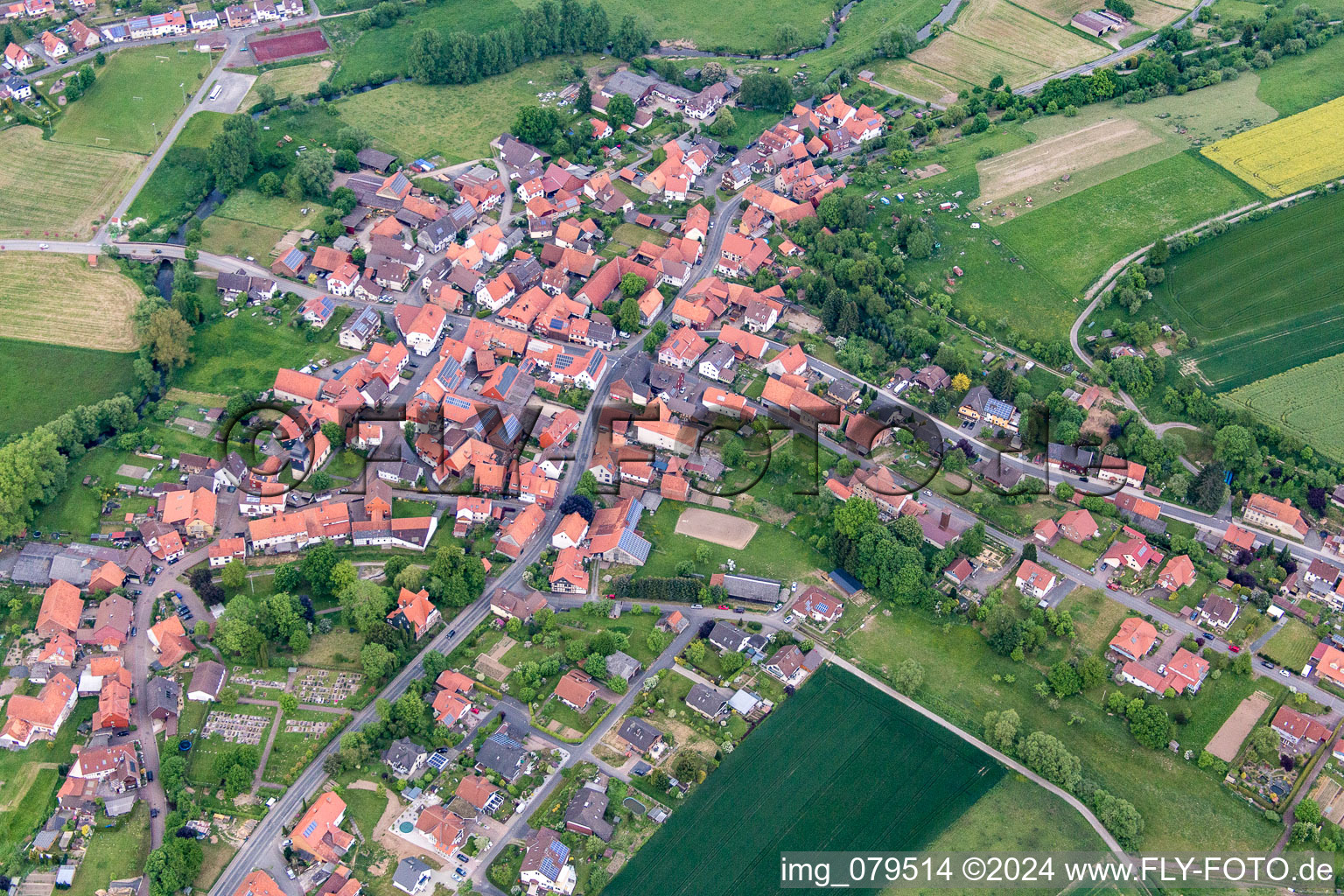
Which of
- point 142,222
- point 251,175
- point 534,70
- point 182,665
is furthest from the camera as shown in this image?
point 534,70

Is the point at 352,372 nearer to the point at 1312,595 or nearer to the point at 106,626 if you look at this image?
the point at 106,626

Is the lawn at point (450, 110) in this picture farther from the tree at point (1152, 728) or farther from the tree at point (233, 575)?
the tree at point (1152, 728)

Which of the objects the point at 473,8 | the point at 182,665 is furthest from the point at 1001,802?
the point at 473,8

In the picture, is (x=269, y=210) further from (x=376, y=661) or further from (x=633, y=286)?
(x=376, y=661)

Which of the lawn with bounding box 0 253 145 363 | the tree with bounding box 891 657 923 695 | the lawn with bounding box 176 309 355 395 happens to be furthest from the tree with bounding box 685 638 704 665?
the lawn with bounding box 0 253 145 363

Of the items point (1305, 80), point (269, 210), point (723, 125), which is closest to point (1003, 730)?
point (723, 125)
